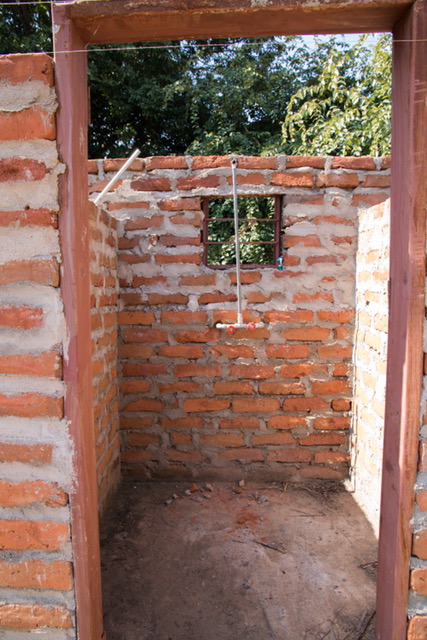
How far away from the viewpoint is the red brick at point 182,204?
2.69 meters

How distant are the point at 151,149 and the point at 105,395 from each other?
6.47 metres

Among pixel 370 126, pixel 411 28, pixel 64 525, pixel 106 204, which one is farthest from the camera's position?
pixel 370 126

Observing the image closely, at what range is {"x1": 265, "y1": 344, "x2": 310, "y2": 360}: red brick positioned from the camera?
2764 millimetres

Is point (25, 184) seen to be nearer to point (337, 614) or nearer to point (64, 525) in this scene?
point (64, 525)

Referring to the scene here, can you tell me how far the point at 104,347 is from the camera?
2.49 metres

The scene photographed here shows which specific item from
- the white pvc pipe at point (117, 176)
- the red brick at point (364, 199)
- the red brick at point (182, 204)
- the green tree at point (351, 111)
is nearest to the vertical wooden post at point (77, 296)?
the white pvc pipe at point (117, 176)

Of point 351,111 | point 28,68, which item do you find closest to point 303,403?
point 28,68

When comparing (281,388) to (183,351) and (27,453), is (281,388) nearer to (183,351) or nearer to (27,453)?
(183,351)

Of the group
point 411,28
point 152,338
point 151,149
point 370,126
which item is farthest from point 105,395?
point 151,149

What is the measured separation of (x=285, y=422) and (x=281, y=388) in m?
0.24

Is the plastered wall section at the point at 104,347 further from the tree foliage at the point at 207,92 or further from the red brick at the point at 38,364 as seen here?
the tree foliage at the point at 207,92

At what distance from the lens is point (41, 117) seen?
3.86ft

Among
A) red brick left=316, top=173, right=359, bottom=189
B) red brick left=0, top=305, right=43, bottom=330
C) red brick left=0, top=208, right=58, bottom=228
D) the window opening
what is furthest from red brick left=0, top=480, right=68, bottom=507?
the window opening

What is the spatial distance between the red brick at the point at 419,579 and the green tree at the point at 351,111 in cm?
498
